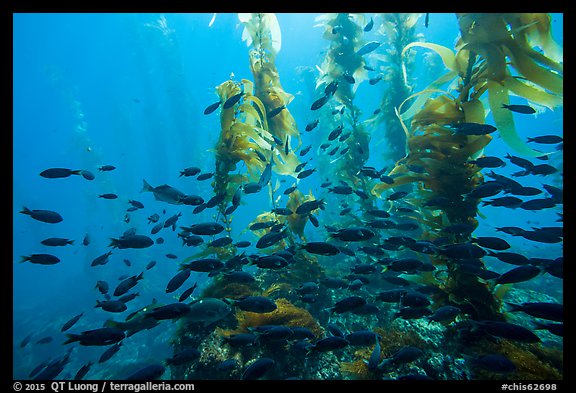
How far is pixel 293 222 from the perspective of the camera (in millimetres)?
7359

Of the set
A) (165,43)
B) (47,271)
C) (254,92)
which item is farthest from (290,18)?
(47,271)

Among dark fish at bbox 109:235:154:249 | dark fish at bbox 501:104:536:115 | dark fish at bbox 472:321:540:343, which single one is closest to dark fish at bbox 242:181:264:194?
dark fish at bbox 109:235:154:249

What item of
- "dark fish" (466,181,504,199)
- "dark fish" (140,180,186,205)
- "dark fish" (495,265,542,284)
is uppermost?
"dark fish" (140,180,186,205)

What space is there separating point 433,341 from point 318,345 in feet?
7.34

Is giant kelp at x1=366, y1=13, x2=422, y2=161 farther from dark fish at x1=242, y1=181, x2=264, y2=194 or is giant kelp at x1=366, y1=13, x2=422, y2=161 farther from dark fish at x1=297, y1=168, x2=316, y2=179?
dark fish at x1=242, y1=181, x2=264, y2=194

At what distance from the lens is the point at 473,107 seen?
14.8 ft

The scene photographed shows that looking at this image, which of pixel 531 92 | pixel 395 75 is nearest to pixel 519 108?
pixel 531 92

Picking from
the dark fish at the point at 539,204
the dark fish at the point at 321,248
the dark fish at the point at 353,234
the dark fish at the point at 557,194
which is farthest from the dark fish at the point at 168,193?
the dark fish at the point at 557,194

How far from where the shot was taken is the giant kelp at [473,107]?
4.23 metres

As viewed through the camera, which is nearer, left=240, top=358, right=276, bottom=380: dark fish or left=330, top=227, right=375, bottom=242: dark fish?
left=240, top=358, right=276, bottom=380: dark fish

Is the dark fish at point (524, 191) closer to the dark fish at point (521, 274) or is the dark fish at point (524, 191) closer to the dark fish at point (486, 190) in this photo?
the dark fish at point (486, 190)

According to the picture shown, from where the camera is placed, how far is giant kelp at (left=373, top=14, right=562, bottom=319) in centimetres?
423

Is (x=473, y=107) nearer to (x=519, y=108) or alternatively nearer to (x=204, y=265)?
(x=519, y=108)
